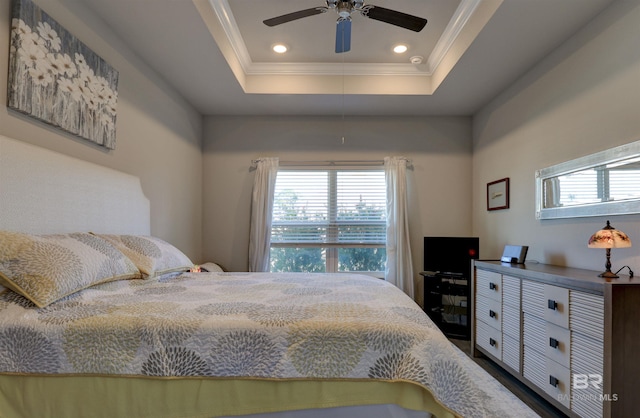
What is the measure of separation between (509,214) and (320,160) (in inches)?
85.5

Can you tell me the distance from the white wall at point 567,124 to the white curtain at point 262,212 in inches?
99.6

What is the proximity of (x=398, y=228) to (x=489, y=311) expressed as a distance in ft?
4.67

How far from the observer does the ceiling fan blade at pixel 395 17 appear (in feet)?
6.61

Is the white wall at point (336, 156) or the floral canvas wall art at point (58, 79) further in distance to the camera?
the white wall at point (336, 156)

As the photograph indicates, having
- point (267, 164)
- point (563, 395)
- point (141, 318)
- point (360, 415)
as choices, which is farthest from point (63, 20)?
point (563, 395)

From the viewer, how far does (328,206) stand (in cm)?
413

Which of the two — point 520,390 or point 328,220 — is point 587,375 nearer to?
point 520,390

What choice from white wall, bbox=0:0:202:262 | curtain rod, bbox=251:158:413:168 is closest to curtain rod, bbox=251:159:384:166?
curtain rod, bbox=251:158:413:168

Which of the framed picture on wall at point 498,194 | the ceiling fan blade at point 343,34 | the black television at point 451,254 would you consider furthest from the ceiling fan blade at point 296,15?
the black television at point 451,254

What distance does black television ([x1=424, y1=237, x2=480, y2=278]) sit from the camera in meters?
3.51

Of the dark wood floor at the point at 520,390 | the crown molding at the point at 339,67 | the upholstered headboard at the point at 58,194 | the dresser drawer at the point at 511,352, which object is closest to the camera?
the upholstered headboard at the point at 58,194

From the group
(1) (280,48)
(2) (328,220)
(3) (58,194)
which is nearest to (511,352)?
(2) (328,220)

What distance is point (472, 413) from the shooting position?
3.48ft

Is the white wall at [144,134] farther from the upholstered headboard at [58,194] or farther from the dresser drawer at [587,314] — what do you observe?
the dresser drawer at [587,314]
